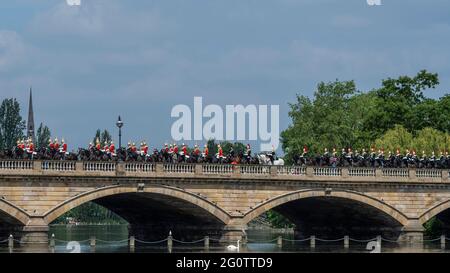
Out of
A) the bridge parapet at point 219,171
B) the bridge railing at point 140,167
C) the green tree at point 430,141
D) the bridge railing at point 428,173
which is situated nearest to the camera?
the bridge parapet at point 219,171

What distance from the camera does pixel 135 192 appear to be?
61531mm

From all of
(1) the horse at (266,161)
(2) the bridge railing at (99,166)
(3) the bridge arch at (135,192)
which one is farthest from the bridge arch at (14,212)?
(1) the horse at (266,161)

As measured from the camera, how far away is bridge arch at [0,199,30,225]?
57.0m

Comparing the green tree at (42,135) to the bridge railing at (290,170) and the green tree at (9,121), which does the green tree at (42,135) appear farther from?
the bridge railing at (290,170)

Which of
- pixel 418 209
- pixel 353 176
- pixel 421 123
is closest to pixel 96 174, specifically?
pixel 353 176

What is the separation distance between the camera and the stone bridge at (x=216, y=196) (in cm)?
5806

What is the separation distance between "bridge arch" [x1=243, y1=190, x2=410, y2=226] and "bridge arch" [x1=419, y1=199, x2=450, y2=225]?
4.73ft

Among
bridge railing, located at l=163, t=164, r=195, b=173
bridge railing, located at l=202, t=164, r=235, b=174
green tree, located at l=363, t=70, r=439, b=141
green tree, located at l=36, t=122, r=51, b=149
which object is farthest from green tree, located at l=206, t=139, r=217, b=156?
bridge railing, located at l=163, t=164, r=195, b=173

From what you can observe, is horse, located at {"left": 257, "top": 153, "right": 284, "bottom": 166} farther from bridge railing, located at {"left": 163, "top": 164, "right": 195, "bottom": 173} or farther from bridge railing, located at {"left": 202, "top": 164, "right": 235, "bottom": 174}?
bridge railing, located at {"left": 163, "top": 164, "right": 195, "bottom": 173}

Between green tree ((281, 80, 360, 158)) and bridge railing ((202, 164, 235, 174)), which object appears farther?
A: green tree ((281, 80, 360, 158))

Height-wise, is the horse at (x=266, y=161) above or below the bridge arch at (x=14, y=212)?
above

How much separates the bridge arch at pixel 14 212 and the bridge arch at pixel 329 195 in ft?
48.4
